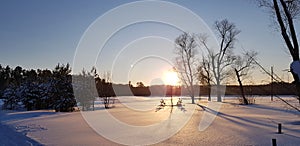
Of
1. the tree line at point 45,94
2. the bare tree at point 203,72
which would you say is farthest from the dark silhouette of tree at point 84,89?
the bare tree at point 203,72

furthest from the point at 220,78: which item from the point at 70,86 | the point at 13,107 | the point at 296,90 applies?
the point at 296,90

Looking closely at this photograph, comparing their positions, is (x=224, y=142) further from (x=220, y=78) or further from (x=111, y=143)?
(x=220, y=78)

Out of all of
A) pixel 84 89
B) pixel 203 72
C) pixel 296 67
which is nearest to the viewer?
pixel 296 67

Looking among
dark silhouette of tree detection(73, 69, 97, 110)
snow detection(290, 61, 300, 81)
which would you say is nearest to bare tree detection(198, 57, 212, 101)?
dark silhouette of tree detection(73, 69, 97, 110)

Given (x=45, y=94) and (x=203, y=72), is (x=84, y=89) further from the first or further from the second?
(x=203, y=72)

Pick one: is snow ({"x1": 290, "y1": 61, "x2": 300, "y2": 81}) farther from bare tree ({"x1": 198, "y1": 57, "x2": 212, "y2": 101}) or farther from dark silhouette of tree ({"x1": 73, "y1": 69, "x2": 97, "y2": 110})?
bare tree ({"x1": 198, "y1": 57, "x2": 212, "y2": 101})

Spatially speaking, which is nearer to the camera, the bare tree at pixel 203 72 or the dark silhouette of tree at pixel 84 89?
the dark silhouette of tree at pixel 84 89

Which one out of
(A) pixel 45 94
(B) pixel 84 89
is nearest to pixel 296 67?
(B) pixel 84 89

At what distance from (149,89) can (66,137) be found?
189ft

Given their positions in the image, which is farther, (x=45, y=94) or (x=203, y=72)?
(x=203, y=72)

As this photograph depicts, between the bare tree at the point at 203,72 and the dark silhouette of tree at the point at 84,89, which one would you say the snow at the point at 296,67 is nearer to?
the dark silhouette of tree at the point at 84,89

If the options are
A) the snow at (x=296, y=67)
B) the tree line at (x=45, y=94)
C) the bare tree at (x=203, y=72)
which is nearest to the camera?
the snow at (x=296, y=67)

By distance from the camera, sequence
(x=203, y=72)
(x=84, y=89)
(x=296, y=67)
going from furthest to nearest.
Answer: (x=203, y=72) → (x=84, y=89) → (x=296, y=67)

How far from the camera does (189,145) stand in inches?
373
